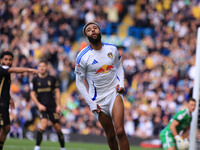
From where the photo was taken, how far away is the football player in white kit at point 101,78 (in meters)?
7.44

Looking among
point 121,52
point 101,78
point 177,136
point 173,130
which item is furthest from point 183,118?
point 121,52

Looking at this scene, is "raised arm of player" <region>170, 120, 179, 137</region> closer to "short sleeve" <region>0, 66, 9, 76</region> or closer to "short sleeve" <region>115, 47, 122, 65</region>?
"short sleeve" <region>115, 47, 122, 65</region>

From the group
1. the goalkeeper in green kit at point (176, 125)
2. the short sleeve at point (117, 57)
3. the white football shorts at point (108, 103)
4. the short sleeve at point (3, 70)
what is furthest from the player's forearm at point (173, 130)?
the short sleeve at point (3, 70)

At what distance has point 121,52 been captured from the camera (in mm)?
21453

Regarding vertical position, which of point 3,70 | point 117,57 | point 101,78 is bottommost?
point 101,78

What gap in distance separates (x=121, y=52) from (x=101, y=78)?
14060mm

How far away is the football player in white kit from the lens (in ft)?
24.4

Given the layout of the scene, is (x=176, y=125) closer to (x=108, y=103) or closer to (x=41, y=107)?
(x=108, y=103)

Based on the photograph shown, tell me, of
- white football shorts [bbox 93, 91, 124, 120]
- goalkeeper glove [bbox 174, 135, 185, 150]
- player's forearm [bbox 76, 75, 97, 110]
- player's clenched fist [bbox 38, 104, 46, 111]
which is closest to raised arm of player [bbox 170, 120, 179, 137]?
goalkeeper glove [bbox 174, 135, 185, 150]

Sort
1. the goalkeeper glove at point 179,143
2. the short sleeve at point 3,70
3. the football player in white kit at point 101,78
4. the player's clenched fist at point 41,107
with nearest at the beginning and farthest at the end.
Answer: the football player in white kit at point 101,78 < the short sleeve at point 3,70 < the goalkeeper glove at point 179,143 < the player's clenched fist at point 41,107

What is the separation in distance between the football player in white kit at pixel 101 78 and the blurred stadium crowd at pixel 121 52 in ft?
29.1

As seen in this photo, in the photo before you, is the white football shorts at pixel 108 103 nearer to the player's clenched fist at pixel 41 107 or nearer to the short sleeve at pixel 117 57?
the short sleeve at pixel 117 57

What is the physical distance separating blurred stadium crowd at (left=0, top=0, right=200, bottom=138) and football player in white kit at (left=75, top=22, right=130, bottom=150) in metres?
8.86

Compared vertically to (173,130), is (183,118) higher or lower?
higher
